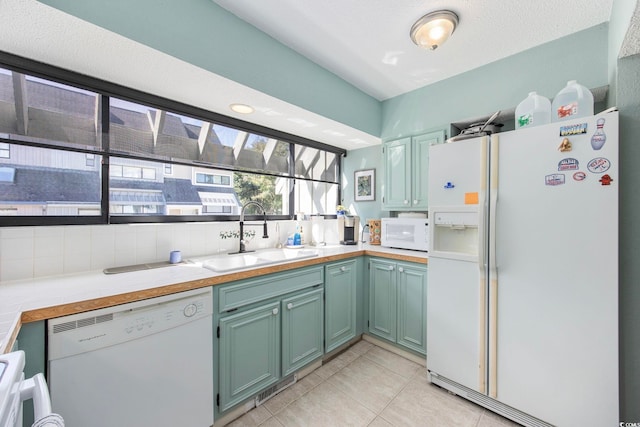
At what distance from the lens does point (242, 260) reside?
74.4 inches

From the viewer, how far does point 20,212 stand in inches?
54.9

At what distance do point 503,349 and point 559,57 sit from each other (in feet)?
6.92

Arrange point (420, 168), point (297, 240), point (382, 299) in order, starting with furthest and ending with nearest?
point (297, 240), point (420, 168), point (382, 299)

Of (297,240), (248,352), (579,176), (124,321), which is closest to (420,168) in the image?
(579,176)

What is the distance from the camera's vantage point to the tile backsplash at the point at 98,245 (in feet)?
4.45

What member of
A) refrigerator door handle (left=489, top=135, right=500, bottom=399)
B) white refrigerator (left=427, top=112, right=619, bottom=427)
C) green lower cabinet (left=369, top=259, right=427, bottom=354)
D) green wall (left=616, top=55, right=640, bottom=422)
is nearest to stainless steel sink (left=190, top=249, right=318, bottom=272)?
green lower cabinet (left=369, top=259, right=427, bottom=354)

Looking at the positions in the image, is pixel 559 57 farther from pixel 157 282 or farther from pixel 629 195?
pixel 157 282

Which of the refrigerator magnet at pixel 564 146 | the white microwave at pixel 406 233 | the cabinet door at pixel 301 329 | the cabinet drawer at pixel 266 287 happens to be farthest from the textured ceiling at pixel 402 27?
the cabinet door at pixel 301 329

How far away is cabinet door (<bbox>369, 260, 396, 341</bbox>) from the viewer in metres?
2.29

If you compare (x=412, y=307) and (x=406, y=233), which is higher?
(x=406, y=233)

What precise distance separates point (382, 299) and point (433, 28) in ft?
7.14

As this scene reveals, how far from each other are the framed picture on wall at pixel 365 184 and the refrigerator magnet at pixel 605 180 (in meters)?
1.92

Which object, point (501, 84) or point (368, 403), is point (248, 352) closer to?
point (368, 403)

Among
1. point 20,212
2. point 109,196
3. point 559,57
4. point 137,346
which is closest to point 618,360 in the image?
point 559,57
